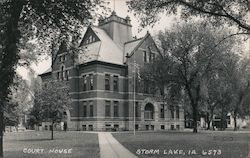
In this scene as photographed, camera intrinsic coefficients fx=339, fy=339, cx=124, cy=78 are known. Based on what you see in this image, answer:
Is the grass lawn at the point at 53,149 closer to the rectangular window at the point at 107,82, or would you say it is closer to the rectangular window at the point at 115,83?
the rectangular window at the point at 107,82

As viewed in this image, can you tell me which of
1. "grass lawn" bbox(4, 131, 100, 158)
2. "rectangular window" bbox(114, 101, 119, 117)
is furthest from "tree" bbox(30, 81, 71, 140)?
"rectangular window" bbox(114, 101, 119, 117)

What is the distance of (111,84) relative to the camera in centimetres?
4153

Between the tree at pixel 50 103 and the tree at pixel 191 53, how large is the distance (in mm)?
12870

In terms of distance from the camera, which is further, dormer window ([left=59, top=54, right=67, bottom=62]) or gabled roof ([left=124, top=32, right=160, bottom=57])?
dormer window ([left=59, top=54, right=67, bottom=62])

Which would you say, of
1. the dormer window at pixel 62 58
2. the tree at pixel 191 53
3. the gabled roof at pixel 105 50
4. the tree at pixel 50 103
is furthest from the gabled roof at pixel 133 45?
the tree at pixel 50 103

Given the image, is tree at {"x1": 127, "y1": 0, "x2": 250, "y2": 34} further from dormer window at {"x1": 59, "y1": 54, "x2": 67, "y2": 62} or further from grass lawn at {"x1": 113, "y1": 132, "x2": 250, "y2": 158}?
dormer window at {"x1": 59, "y1": 54, "x2": 67, "y2": 62}

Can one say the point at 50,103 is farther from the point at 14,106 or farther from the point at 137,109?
the point at 137,109

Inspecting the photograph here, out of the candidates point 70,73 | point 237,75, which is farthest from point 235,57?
point 70,73

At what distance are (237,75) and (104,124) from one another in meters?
17.4

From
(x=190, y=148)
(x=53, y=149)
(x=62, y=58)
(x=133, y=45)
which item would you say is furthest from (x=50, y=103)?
(x=62, y=58)

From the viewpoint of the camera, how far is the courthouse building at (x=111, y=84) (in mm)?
40344

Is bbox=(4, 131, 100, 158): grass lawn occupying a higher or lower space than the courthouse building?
lower

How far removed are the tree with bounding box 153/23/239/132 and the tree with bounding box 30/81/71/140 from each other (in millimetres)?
12870

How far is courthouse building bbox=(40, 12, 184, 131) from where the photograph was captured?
132 ft
